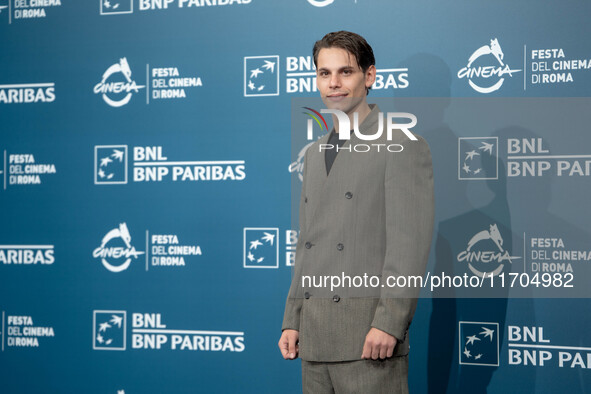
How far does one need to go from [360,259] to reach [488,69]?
1342mm

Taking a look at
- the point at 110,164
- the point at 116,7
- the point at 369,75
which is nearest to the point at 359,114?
the point at 369,75

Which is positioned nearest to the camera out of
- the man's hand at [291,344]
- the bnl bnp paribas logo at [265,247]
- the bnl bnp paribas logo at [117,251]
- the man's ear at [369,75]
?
the man's hand at [291,344]

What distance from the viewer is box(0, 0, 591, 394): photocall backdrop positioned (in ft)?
9.74

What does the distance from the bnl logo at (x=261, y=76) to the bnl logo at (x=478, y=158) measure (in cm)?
95

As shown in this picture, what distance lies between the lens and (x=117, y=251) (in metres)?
3.55

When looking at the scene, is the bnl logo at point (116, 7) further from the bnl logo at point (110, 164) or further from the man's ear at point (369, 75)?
the man's ear at point (369, 75)

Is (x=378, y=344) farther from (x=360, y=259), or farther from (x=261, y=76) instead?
(x=261, y=76)

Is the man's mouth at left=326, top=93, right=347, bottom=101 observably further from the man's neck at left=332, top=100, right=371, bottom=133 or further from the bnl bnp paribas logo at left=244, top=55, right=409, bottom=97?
the bnl bnp paribas logo at left=244, top=55, right=409, bottom=97

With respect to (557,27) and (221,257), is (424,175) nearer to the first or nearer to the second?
(557,27)

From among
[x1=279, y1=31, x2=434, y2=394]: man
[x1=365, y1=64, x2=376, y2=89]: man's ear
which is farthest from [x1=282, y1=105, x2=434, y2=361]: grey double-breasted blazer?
[x1=365, y1=64, x2=376, y2=89]: man's ear

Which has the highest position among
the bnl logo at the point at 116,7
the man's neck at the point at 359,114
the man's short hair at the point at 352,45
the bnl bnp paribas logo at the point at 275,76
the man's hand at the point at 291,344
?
the bnl logo at the point at 116,7

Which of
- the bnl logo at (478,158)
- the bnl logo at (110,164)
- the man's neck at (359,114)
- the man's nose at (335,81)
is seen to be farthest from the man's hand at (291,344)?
the bnl logo at (110,164)

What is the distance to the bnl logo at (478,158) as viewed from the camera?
3027mm

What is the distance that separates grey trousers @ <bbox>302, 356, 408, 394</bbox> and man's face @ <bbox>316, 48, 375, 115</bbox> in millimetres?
859
